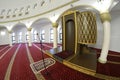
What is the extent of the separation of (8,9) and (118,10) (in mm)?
12777

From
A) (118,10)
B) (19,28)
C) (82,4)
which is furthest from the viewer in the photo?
(19,28)

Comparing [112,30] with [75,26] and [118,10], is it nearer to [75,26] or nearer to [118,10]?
[118,10]

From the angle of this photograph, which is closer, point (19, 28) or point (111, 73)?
point (111, 73)

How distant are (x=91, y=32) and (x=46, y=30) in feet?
33.1

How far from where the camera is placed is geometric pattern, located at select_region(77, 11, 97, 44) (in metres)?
4.39

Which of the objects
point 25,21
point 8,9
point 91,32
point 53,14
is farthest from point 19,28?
point 91,32

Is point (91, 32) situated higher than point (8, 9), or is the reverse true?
point (8, 9)

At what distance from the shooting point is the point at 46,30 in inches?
546

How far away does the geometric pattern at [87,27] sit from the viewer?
439 centimetres

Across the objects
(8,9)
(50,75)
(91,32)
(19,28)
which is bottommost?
(50,75)

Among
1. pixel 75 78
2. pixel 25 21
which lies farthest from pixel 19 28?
pixel 75 78

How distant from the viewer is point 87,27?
4508mm

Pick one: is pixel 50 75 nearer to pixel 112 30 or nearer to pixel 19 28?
pixel 112 30

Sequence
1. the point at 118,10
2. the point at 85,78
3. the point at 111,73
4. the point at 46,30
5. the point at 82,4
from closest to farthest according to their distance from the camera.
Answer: the point at 85,78, the point at 111,73, the point at 82,4, the point at 118,10, the point at 46,30
